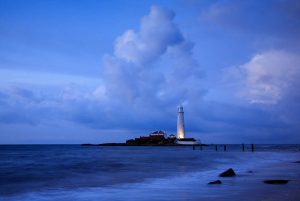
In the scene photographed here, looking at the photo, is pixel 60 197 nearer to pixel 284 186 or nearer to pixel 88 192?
pixel 88 192

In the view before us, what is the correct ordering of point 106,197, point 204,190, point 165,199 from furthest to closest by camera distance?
point 204,190 < point 106,197 < point 165,199

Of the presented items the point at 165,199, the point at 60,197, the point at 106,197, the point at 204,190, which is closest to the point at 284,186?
the point at 204,190

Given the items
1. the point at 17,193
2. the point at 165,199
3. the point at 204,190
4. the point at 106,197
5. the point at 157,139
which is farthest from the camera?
the point at 157,139

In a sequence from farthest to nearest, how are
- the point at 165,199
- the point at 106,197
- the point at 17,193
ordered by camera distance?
the point at 17,193, the point at 106,197, the point at 165,199

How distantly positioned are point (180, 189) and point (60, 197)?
6150 mm

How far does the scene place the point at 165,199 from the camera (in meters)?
17.0

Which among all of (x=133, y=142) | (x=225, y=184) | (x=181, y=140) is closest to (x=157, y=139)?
(x=133, y=142)

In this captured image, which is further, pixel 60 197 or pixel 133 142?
pixel 133 142

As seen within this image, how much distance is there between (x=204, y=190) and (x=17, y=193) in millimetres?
9935

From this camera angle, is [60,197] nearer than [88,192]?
Yes

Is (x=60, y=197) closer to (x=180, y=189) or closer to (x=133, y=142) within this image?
(x=180, y=189)

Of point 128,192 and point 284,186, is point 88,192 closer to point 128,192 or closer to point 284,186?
point 128,192

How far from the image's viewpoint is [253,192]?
1845 centimetres

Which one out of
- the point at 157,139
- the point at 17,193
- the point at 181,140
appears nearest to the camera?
the point at 17,193
